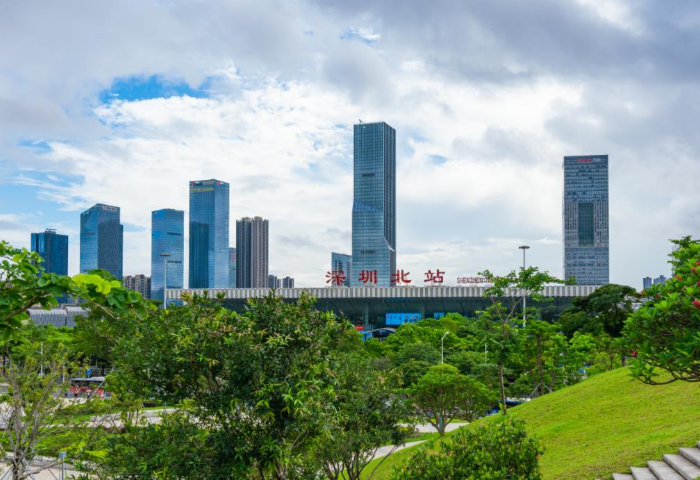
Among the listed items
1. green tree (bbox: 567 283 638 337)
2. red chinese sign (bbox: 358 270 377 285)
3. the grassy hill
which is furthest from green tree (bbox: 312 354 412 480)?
red chinese sign (bbox: 358 270 377 285)

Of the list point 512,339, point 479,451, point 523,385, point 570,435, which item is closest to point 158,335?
point 479,451

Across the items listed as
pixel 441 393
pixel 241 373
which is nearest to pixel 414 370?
pixel 441 393

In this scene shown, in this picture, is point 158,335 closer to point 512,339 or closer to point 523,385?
point 512,339

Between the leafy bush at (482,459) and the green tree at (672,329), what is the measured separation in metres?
2.74

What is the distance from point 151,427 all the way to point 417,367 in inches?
1228

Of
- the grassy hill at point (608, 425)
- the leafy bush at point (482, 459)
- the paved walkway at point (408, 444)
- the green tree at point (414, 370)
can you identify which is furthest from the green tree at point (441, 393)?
the leafy bush at point (482, 459)

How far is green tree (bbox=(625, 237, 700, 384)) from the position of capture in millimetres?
6160

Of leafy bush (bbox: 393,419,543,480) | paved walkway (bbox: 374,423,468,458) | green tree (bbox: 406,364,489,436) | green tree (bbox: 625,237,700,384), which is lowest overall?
paved walkway (bbox: 374,423,468,458)

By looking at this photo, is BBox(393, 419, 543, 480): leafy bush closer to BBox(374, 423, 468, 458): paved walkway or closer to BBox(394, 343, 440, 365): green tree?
BBox(374, 423, 468, 458): paved walkway

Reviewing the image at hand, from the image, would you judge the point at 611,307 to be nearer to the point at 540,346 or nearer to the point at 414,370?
the point at 540,346

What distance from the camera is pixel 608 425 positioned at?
53.2ft

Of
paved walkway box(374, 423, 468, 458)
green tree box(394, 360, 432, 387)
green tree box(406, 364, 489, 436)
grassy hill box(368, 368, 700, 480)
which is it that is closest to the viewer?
grassy hill box(368, 368, 700, 480)

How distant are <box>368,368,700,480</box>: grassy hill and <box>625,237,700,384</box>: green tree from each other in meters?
3.40

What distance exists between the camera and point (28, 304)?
4.13 metres
